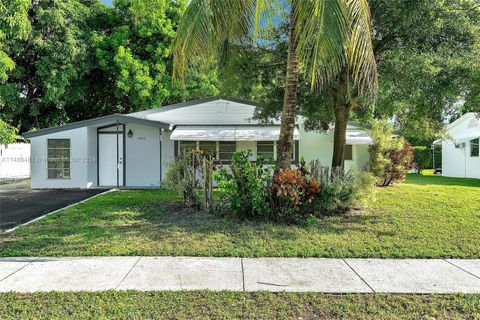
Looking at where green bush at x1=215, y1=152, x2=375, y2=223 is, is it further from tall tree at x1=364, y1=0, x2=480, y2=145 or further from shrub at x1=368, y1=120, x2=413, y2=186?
shrub at x1=368, y1=120, x2=413, y2=186

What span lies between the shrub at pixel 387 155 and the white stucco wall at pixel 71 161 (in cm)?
1302

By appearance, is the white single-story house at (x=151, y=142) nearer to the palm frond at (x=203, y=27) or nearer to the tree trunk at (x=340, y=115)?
the tree trunk at (x=340, y=115)

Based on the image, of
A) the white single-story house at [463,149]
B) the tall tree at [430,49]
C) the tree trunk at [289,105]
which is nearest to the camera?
the tall tree at [430,49]

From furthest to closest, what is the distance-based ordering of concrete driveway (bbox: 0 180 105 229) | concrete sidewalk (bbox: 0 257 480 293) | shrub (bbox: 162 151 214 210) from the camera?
shrub (bbox: 162 151 214 210) → concrete driveway (bbox: 0 180 105 229) → concrete sidewalk (bbox: 0 257 480 293)

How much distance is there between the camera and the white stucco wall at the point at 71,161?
1633 centimetres

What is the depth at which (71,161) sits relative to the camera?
16.4m

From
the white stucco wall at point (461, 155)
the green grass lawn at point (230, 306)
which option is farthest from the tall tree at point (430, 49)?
the white stucco wall at point (461, 155)

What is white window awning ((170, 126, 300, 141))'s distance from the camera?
15742mm

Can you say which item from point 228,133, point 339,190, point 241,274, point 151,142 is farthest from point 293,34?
point 151,142

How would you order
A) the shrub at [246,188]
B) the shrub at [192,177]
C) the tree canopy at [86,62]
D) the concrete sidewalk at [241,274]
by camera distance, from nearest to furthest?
the concrete sidewalk at [241,274] < the shrub at [246,188] < the shrub at [192,177] < the tree canopy at [86,62]

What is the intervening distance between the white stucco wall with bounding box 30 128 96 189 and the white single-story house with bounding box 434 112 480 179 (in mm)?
21239

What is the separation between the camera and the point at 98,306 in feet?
14.6

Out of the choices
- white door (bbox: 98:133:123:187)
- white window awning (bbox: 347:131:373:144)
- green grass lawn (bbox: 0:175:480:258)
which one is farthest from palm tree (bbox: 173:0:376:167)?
white door (bbox: 98:133:123:187)

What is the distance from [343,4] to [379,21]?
12.4ft
